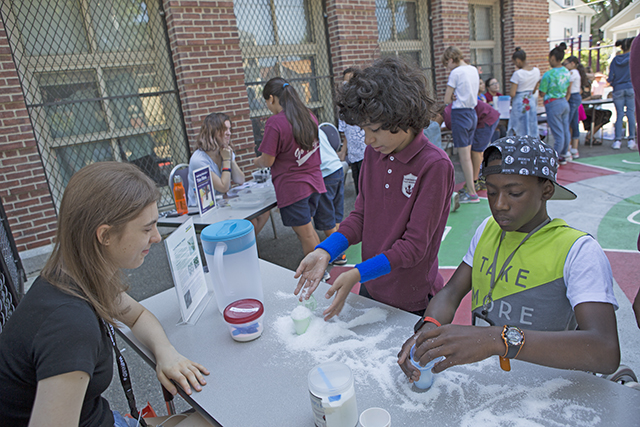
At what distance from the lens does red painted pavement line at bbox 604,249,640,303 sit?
9.78 ft

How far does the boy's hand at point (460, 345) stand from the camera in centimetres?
107

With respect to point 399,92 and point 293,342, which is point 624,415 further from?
point 399,92

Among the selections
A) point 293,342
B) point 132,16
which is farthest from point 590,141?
point 293,342

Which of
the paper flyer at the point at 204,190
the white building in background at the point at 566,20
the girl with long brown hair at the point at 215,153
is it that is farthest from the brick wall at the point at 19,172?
the white building in background at the point at 566,20

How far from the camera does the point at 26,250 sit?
453cm

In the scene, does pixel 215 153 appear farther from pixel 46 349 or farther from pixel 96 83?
pixel 46 349

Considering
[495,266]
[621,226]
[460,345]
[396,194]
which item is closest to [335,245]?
[396,194]

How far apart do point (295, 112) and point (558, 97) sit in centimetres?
555

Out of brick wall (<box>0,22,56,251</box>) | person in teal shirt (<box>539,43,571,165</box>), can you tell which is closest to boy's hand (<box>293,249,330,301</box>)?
brick wall (<box>0,22,56,251</box>)

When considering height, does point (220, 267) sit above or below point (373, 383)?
above

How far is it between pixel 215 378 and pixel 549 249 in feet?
3.69

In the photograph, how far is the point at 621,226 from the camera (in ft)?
13.6

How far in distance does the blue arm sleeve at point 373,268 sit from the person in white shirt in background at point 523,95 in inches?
265

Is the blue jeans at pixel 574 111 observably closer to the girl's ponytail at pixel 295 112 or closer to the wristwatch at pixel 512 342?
the girl's ponytail at pixel 295 112
